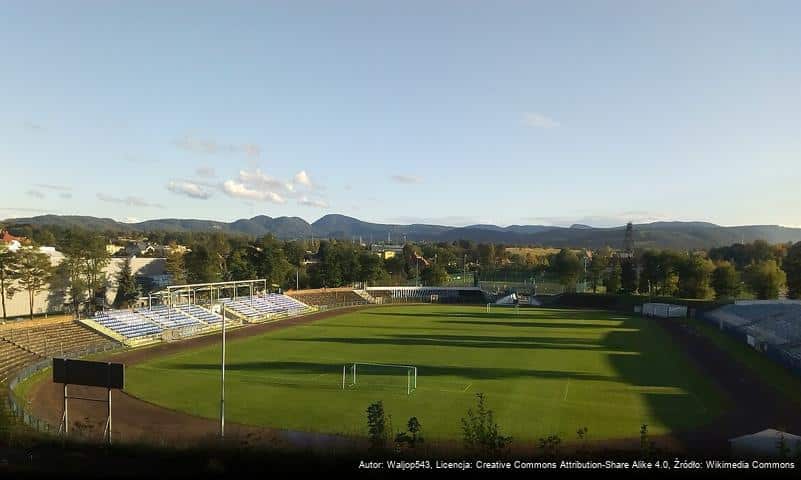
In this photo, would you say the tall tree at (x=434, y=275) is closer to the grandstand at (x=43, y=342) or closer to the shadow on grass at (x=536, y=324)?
the shadow on grass at (x=536, y=324)

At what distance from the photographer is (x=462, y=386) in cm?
2956

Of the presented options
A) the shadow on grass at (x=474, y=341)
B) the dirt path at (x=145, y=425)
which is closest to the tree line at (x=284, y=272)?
the shadow on grass at (x=474, y=341)

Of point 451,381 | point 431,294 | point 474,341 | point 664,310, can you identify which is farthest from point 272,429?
point 431,294

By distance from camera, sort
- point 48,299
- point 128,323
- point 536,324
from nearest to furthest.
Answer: point 128,323 → point 536,324 → point 48,299

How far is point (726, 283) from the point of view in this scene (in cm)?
8012

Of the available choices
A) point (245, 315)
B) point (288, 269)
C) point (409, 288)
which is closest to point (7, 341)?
point (245, 315)

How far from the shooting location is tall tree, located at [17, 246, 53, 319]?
5178 cm

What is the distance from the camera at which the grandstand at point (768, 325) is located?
3744 cm

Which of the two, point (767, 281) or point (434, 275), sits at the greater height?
point (767, 281)

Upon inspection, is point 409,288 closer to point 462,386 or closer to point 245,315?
point 245,315

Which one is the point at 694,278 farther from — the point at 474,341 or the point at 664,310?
the point at 474,341

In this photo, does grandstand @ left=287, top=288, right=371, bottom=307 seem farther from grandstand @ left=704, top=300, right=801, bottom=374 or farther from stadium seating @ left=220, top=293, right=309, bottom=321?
grandstand @ left=704, top=300, right=801, bottom=374

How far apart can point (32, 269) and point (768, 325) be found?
67.0m

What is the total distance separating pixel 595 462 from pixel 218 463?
321 inches
